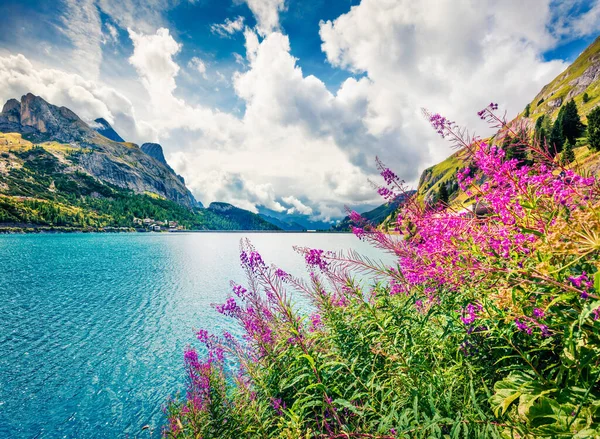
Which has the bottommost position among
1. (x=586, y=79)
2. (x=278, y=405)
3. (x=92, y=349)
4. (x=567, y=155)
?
(x=92, y=349)

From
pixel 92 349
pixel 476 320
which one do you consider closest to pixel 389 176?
pixel 476 320

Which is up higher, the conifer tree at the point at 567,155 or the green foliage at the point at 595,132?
the green foliage at the point at 595,132

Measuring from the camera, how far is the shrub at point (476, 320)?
2.44 m

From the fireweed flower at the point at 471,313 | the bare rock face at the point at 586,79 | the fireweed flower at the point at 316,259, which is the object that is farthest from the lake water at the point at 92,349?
the bare rock face at the point at 586,79

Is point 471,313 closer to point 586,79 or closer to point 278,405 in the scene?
point 278,405

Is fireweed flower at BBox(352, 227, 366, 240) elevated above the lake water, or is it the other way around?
fireweed flower at BBox(352, 227, 366, 240)

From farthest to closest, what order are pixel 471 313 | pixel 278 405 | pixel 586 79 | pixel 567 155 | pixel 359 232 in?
1. pixel 586 79
2. pixel 278 405
3. pixel 359 232
4. pixel 567 155
5. pixel 471 313

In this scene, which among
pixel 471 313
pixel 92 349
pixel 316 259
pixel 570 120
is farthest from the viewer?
pixel 570 120

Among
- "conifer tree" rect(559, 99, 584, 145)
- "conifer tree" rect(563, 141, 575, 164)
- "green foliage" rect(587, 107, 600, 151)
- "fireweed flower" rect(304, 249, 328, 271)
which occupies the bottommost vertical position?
"fireweed flower" rect(304, 249, 328, 271)

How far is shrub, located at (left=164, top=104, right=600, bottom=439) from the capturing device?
244 cm

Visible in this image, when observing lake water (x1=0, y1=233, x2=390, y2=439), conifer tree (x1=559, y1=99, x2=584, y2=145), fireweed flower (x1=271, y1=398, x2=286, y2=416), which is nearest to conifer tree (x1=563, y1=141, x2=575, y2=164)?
fireweed flower (x1=271, y1=398, x2=286, y2=416)

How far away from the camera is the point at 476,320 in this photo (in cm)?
390

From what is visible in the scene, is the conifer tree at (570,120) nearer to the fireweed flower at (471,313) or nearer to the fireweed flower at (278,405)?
the fireweed flower at (471,313)

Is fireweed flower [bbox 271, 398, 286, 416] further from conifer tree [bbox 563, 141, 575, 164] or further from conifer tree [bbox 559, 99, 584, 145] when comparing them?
conifer tree [bbox 559, 99, 584, 145]
